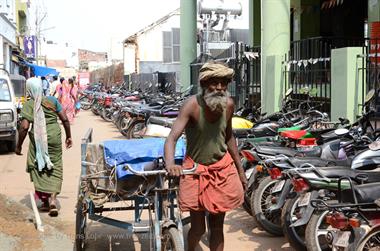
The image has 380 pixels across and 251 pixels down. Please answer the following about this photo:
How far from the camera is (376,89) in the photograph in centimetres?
812

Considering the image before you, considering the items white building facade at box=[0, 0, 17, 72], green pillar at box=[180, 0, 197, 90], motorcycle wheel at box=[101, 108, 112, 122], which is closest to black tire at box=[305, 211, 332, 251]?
green pillar at box=[180, 0, 197, 90]

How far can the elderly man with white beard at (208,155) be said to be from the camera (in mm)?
3865

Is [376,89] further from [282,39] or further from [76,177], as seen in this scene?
[76,177]

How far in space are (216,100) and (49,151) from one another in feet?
11.5

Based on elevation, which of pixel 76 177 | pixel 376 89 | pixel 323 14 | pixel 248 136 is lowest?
pixel 76 177

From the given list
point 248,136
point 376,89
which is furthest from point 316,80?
point 248,136

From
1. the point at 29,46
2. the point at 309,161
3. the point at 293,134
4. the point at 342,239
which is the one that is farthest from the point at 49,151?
the point at 29,46

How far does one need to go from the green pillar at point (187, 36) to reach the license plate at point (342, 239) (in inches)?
612

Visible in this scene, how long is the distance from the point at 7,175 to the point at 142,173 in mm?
6265

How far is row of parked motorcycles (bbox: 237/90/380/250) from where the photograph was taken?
387cm

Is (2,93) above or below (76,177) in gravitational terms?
above

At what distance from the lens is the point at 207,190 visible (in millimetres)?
3984

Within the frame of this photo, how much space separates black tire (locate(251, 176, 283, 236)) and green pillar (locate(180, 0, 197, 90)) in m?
13.8

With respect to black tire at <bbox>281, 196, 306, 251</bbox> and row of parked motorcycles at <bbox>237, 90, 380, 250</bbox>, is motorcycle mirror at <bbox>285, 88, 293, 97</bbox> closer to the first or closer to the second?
row of parked motorcycles at <bbox>237, 90, 380, 250</bbox>
